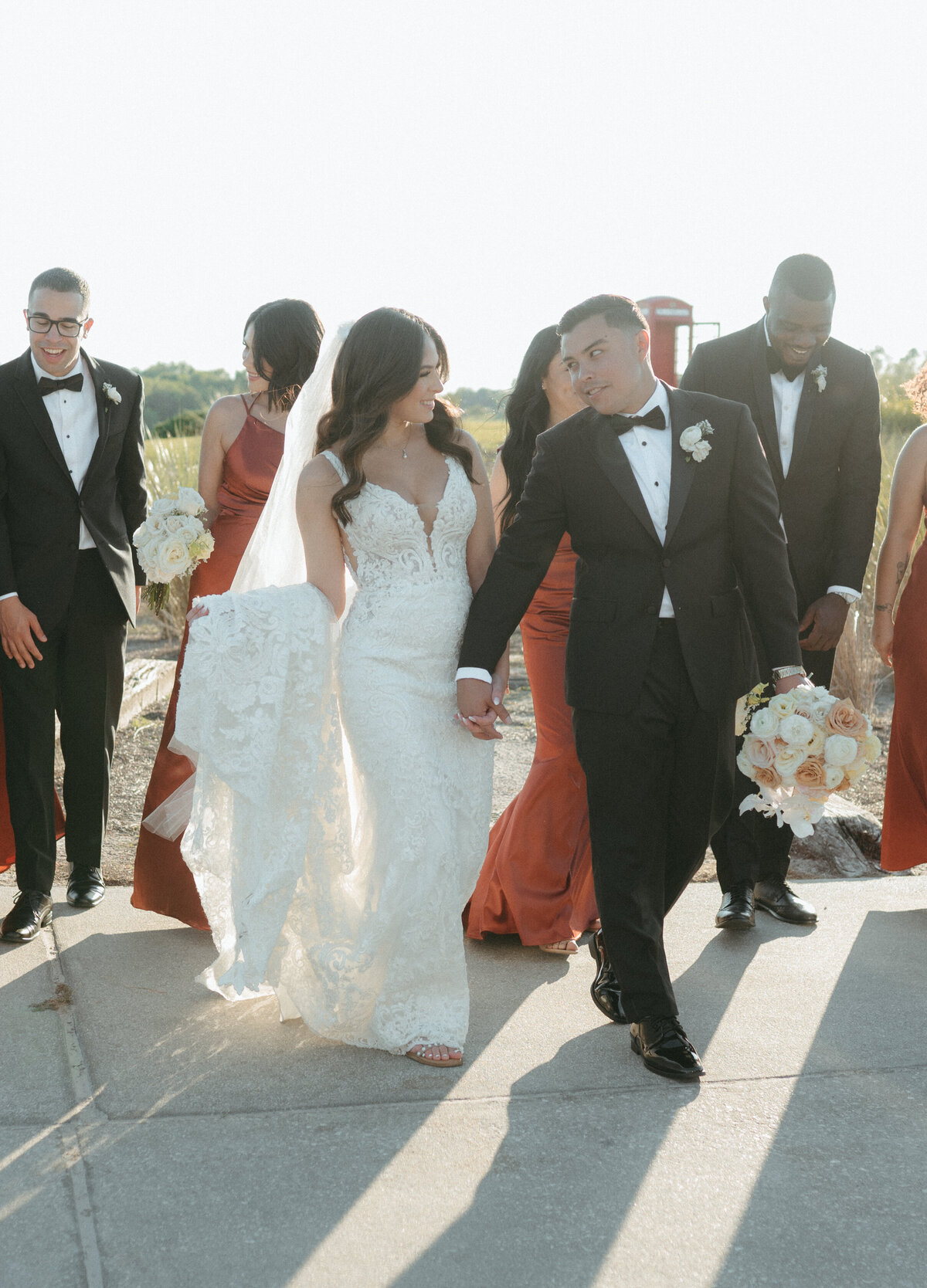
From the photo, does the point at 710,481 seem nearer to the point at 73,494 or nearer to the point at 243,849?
the point at 243,849

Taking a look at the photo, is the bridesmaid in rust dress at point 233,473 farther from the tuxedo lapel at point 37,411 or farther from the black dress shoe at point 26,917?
the tuxedo lapel at point 37,411

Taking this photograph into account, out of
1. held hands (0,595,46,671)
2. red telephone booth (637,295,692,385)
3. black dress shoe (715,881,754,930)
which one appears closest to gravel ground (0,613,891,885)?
black dress shoe (715,881,754,930)

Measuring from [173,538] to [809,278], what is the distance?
244 centimetres

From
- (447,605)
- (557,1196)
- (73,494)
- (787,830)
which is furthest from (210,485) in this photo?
(557,1196)

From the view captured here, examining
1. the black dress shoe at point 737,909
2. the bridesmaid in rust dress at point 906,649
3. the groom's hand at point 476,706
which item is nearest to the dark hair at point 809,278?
the bridesmaid in rust dress at point 906,649

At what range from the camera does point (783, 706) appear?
3.40m

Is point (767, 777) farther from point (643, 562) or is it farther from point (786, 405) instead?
point (786, 405)

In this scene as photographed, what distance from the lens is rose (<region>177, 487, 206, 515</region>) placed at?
462cm

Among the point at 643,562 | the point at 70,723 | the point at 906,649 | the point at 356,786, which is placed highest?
the point at 643,562

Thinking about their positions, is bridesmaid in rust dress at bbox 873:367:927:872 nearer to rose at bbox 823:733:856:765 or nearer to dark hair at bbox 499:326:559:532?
dark hair at bbox 499:326:559:532

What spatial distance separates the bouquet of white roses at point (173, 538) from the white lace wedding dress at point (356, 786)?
0.77 metres

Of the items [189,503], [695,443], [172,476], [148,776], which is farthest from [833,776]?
[172,476]

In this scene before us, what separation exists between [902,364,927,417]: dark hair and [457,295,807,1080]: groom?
1670 millimetres

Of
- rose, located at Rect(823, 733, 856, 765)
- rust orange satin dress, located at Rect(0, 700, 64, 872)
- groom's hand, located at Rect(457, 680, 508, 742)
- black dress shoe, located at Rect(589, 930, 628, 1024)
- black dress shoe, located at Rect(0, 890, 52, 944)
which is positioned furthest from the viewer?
rust orange satin dress, located at Rect(0, 700, 64, 872)
